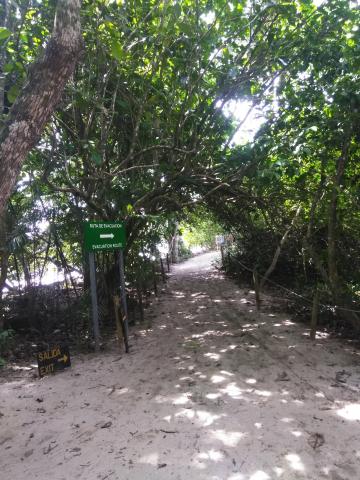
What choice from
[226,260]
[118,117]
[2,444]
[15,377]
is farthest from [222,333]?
[226,260]

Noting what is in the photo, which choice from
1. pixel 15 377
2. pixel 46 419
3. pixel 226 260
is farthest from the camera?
pixel 226 260

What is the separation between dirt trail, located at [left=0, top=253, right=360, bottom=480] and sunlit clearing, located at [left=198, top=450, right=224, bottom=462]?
16 mm

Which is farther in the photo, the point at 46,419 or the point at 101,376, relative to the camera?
the point at 101,376

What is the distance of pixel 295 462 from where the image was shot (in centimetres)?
302

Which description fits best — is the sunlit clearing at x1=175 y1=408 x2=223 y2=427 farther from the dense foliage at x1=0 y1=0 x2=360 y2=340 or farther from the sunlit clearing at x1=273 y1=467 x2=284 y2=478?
the dense foliage at x1=0 y1=0 x2=360 y2=340

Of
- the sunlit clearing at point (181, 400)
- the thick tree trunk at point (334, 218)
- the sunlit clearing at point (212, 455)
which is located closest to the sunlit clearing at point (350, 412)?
the sunlit clearing at point (212, 455)

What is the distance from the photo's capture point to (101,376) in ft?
18.1

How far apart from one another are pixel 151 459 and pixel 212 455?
0.53 metres


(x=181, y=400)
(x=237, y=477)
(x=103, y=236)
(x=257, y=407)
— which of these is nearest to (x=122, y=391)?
(x=181, y=400)

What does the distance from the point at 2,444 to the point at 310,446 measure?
3040 mm

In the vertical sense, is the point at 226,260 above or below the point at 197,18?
below

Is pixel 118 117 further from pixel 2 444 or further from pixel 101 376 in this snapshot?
pixel 2 444

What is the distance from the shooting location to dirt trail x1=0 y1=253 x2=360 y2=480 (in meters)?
3.09

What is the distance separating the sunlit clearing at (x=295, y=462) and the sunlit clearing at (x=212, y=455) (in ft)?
1.82
